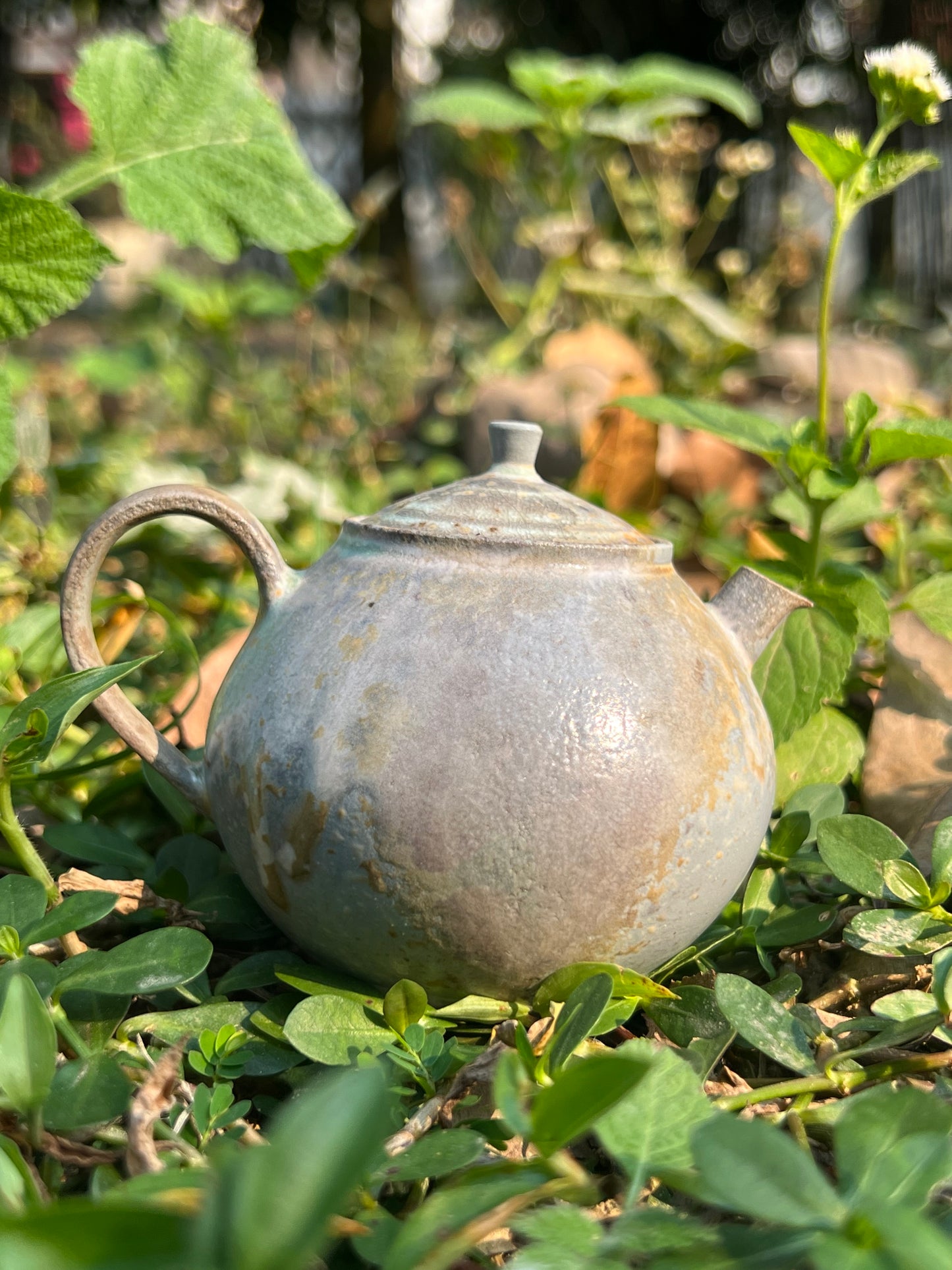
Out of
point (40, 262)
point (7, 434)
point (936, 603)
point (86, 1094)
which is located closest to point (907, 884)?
point (936, 603)

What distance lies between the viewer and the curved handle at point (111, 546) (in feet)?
4.90

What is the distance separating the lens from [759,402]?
4301mm

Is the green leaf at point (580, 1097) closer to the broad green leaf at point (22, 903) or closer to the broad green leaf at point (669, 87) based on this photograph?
the broad green leaf at point (22, 903)

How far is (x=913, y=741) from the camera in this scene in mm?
1895

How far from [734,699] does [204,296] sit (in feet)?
10.1

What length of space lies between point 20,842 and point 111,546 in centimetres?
40

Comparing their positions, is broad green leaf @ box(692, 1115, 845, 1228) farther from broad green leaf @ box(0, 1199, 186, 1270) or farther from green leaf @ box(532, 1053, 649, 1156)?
broad green leaf @ box(0, 1199, 186, 1270)

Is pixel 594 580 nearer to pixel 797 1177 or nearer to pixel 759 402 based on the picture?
pixel 797 1177

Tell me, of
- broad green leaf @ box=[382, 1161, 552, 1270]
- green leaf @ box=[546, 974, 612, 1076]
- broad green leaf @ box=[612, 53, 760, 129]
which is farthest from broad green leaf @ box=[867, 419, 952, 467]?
broad green leaf @ box=[612, 53, 760, 129]

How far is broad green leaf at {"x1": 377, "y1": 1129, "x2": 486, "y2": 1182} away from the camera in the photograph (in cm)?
107

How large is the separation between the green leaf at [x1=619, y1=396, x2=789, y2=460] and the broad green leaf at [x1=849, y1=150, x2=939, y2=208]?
384 millimetres

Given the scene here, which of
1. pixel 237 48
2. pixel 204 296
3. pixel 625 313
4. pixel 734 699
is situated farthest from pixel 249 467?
pixel 734 699

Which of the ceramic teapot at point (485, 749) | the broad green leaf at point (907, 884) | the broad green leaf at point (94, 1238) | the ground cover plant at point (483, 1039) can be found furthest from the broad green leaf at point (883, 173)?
the broad green leaf at point (94, 1238)

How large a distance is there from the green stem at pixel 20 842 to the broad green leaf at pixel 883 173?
1485 mm
